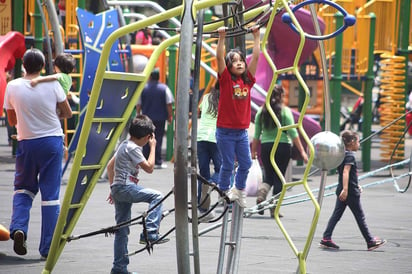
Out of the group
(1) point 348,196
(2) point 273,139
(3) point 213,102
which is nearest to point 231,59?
(1) point 348,196

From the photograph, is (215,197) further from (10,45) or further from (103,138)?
(103,138)

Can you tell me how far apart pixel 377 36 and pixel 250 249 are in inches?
431

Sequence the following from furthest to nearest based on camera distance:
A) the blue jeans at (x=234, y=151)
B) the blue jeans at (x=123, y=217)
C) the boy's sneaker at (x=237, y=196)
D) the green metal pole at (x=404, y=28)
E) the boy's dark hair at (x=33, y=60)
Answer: the green metal pole at (x=404, y=28) < the blue jeans at (x=234, y=151) < the boy's dark hair at (x=33, y=60) < the blue jeans at (x=123, y=217) < the boy's sneaker at (x=237, y=196)

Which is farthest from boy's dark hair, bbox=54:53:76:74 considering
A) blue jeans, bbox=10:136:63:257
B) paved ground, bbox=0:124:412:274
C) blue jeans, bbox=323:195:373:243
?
blue jeans, bbox=323:195:373:243

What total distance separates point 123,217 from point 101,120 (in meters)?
1.29

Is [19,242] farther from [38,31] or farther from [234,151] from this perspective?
[38,31]

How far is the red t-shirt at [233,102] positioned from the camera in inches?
340

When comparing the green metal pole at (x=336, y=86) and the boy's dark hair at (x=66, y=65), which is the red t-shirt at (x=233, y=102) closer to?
the boy's dark hair at (x=66, y=65)

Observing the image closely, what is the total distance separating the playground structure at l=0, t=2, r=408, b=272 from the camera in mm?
6984

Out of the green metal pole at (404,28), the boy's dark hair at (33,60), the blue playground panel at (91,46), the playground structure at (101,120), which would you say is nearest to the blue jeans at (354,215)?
the boy's dark hair at (33,60)

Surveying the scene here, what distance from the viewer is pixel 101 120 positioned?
7.20 meters

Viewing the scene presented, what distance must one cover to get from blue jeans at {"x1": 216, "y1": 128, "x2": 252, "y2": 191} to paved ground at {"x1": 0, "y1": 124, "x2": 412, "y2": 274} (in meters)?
0.73

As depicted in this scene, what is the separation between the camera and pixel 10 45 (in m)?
16.7

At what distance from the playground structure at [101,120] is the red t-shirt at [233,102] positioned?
52.0 inches
